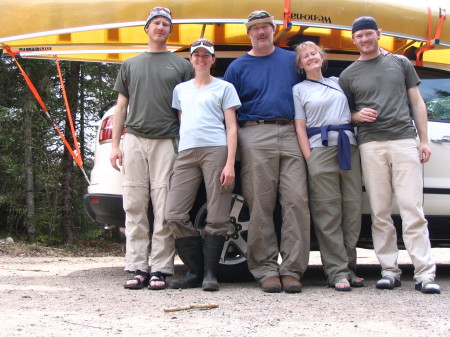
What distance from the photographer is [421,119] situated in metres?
4.43

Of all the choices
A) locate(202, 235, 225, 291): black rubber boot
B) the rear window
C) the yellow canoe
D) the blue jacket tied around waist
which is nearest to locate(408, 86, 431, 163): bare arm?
the rear window

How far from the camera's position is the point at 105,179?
479 cm

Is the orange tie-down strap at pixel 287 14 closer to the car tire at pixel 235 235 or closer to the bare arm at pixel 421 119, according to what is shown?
the bare arm at pixel 421 119

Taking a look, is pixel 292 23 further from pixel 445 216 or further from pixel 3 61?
pixel 3 61

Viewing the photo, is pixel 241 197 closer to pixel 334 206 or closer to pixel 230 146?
pixel 230 146

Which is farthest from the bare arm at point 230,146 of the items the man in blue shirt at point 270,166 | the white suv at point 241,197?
the white suv at point 241,197

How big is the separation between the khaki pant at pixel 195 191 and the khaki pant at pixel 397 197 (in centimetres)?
108

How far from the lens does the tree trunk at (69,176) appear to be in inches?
545

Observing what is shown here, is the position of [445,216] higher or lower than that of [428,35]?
lower

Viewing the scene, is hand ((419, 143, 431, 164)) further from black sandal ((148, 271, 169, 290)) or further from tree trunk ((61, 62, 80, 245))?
tree trunk ((61, 62, 80, 245))

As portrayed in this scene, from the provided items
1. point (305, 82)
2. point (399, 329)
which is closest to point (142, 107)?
point (305, 82)

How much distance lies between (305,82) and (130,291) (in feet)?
6.49

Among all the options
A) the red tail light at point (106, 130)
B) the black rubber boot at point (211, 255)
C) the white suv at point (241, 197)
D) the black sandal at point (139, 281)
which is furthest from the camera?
the red tail light at point (106, 130)

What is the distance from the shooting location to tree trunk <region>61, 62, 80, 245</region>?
13.8 m
